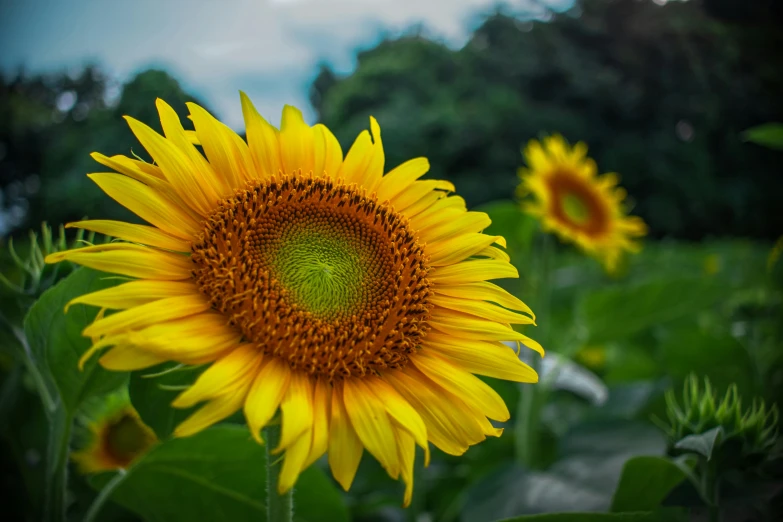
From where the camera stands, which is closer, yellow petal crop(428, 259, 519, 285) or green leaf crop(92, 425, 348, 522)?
yellow petal crop(428, 259, 519, 285)

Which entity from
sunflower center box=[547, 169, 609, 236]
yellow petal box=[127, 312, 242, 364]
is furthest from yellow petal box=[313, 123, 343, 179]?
sunflower center box=[547, 169, 609, 236]

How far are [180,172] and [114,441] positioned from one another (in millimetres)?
839

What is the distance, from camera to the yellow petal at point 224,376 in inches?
22.6

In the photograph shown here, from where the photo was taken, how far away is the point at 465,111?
13.9 feet

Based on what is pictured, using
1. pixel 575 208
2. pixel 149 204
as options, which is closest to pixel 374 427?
pixel 149 204

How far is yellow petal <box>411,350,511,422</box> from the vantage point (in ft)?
2.28

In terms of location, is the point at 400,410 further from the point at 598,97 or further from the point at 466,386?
the point at 598,97

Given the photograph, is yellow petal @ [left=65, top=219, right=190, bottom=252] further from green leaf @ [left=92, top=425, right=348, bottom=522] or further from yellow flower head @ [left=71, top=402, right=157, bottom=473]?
yellow flower head @ [left=71, top=402, right=157, bottom=473]

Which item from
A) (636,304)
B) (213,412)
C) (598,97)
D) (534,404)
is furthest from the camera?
(598,97)

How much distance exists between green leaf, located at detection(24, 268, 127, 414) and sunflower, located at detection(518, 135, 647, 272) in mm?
1477

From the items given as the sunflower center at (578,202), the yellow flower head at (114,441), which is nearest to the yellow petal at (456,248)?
the yellow flower head at (114,441)

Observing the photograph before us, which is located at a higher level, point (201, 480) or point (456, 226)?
point (456, 226)

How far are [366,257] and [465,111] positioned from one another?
11.6ft

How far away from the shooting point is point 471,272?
0.82m
